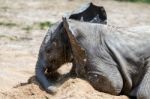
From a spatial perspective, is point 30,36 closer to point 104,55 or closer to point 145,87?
point 104,55

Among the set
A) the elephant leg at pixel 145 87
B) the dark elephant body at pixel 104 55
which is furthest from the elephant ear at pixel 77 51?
the elephant leg at pixel 145 87

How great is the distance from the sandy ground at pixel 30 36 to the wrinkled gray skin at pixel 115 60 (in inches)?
4.8

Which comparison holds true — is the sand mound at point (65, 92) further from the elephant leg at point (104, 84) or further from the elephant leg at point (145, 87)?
the elephant leg at point (145, 87)

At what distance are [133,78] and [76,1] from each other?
9.91 m

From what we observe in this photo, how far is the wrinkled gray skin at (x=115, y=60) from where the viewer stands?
6355 millimetres

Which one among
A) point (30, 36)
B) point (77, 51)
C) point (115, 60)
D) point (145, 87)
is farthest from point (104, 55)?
point (30, 36)

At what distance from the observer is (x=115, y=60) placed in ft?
21.1

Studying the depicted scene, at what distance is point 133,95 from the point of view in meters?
6.42

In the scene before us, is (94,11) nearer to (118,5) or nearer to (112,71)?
(112,71)

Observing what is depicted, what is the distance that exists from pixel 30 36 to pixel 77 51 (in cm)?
486

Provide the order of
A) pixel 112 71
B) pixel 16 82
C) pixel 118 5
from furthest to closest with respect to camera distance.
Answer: pixel 118 5 → pixel 16 82 → pixel 112 71

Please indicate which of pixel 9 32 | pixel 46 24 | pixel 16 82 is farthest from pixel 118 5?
pixel 16 82

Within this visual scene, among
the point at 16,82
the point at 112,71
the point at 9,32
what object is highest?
the point at 112,71

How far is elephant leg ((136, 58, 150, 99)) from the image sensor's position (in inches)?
244
